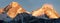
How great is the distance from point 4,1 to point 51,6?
19.8 inches

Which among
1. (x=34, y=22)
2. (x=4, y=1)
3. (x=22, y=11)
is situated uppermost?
(x=4, y=1)

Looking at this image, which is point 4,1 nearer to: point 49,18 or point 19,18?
point 19,18

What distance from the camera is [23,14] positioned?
181 cm

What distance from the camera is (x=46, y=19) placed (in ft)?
5.88

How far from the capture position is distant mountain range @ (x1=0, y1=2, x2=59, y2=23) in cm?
180

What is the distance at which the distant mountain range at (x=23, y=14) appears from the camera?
1801 millimetres

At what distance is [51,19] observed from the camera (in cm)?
179

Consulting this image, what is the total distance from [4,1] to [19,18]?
247 millimetres

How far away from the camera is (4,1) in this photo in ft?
6.09

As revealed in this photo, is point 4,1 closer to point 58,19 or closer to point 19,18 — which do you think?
point 19,18

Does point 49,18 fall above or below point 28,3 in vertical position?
below

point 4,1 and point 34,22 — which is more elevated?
point 4,1

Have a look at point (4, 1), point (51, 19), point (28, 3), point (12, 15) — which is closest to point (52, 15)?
point (51, 19)

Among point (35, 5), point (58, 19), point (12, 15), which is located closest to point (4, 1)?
point (12, 15)
